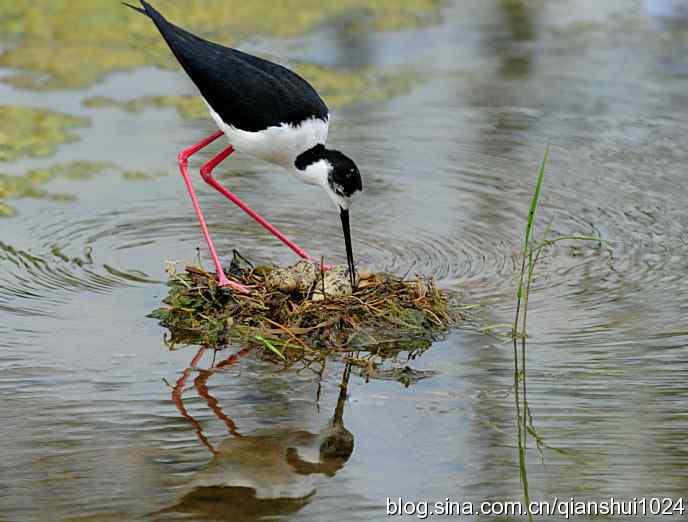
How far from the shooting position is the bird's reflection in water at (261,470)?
3.82m

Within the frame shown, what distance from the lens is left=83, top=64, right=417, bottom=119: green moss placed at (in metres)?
8.60

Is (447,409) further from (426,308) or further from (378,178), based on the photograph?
(378,178)

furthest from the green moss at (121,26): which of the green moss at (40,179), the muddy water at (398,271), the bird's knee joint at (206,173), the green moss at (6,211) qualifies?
the bird's knee joint at (206,173)

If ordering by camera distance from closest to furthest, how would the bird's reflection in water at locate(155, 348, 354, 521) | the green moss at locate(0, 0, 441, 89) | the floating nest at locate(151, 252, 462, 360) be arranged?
the bird's reflection in water at locate(155, 348, 354, 521) → the floating nest at locate(151, 252, 462, 360) → the green moss at locate(0, 0, 441, 89)

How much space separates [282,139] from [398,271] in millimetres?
840

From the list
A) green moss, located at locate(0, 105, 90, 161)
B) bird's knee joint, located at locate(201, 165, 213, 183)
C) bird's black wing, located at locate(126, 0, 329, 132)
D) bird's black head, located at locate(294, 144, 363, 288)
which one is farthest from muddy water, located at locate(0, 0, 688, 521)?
bird's black wing, located at locate(126, 0, 329, 132)

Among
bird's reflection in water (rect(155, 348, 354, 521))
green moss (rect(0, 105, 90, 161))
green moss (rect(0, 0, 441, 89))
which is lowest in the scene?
bird's reflection in water (rect(155, 348, 354, 521))

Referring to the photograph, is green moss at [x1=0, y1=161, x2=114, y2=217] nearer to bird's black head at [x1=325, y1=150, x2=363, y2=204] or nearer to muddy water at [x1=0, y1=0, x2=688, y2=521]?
muddy water at [x1=0, y1=0, x2=688, y2=521]

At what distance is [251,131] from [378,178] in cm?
159

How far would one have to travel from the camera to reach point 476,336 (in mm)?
5270

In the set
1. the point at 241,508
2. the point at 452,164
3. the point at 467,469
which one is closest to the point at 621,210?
the point at 452,164

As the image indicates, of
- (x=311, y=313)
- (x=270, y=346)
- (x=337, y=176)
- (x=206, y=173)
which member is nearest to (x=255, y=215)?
(x=206, y=173)

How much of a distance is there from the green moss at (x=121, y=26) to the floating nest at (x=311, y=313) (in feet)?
13.2

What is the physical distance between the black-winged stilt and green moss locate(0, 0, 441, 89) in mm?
3285
